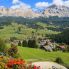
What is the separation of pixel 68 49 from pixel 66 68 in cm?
8221

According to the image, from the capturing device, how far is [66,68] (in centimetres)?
4984

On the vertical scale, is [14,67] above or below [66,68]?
above

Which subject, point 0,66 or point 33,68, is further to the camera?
point 33,68

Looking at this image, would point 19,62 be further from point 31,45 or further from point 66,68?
point 31,45

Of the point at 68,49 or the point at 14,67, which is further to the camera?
the point at 68,49

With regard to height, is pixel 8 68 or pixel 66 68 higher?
pixel 8 68

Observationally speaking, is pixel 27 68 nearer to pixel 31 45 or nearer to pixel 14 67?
pixel 14 67

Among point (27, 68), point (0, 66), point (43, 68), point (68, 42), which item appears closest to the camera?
point (0, 66)

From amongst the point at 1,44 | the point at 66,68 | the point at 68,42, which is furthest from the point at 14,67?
the point at 68,42

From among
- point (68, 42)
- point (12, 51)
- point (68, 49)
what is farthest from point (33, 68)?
point (68, 42)

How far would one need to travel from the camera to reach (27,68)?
28062 millimetres

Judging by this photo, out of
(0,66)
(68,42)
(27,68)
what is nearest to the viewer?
Result: (0,66)

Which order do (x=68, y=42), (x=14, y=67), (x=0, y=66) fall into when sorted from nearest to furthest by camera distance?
1. (x=0, y=66)
2. (x=14, y=67)
3. (x=68, y=42)

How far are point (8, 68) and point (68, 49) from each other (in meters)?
107
